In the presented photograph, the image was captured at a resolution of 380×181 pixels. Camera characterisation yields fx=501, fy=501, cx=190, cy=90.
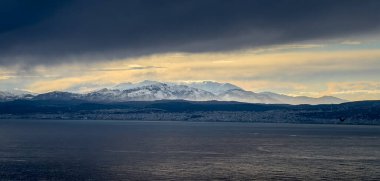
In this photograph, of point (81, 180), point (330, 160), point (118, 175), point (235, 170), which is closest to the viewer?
point (81, 180)

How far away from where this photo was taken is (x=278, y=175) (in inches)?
5969

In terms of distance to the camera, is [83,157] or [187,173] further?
[83,157]

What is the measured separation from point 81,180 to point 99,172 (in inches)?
593

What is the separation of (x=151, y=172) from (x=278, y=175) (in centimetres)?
3912

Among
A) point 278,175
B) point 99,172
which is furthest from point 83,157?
point 278,175

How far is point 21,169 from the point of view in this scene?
157875 millimetres

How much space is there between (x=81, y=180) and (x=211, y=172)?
40460 millimetres

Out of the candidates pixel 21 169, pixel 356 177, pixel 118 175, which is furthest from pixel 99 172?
pixel 356 177

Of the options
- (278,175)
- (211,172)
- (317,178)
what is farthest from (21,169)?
(317,178)

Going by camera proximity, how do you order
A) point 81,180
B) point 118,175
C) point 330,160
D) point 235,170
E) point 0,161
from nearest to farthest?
point 81,180 < point 118,175 < point 235,170 < point 0,161 < point 330,160

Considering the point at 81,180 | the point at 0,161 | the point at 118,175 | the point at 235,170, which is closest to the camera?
the point at 81,180

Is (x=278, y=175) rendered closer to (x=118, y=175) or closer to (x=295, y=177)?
(x=295, y=177)

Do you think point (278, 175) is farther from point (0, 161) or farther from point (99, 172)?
point (0, 161)

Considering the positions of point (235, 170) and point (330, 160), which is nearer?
point (235, 170)
